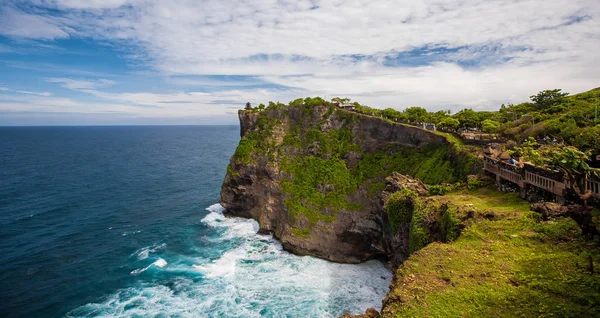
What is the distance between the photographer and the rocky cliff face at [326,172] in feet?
167

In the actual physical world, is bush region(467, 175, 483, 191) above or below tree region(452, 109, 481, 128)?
below

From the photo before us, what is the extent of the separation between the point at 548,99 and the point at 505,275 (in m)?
65.7

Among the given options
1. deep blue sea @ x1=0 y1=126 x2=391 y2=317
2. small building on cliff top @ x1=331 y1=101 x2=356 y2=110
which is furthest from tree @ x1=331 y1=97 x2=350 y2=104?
deep blue sea @ x1=0 y1=126 x2=391 y2=317

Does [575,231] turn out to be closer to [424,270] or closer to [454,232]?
[454,232]

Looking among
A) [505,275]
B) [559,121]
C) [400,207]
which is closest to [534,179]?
[400,207]

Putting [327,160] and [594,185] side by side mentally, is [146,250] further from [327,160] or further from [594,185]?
[594,185]

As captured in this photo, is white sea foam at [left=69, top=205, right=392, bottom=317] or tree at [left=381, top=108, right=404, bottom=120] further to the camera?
tree at [left=381, top=108, right=404, bottom=120]

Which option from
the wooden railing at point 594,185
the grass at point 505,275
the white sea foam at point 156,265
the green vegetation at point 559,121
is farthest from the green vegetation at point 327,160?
the grass at point 505,275

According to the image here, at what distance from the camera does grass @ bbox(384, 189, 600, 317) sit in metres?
15.5

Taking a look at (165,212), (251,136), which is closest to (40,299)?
(165,212)

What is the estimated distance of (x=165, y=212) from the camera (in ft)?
227

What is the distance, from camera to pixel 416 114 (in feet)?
223

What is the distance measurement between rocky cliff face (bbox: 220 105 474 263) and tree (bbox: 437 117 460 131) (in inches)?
260

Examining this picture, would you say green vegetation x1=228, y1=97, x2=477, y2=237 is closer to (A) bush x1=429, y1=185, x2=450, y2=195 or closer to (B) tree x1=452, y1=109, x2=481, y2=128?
(A) bush x1=429, y1=185, x2=450, y2=195
